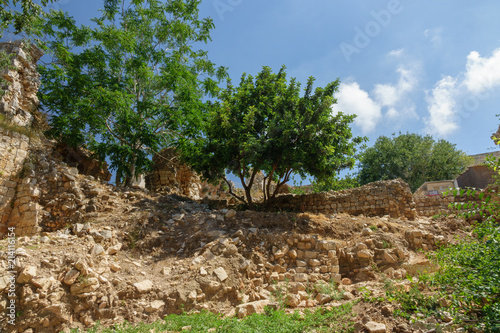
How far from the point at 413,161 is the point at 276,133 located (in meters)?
20.0

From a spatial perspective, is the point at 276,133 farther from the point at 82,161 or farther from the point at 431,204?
the point at 82,161

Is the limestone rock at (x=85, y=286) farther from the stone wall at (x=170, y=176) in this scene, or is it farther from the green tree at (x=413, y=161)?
the green tree at (x=413, y=161)

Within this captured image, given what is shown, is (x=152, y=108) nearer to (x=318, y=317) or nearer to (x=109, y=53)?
(x=109, y=53)

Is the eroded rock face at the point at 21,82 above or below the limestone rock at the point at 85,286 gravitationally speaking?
above

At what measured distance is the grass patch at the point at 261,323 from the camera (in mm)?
3941

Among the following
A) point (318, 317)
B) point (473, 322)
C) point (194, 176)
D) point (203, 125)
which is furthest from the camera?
point (194, 176)

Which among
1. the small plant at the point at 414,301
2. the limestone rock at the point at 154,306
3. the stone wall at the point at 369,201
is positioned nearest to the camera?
the small plant at the point at 414,301

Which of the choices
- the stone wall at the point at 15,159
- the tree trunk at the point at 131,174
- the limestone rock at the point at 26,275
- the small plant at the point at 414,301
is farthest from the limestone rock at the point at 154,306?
the tree trunk at the point at 131,174

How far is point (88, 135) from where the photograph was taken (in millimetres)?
11789

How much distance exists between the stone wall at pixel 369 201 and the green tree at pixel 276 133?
5.54 ft

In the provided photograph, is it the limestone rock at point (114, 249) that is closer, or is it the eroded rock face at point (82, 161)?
the limestone rock at point (114, 249)

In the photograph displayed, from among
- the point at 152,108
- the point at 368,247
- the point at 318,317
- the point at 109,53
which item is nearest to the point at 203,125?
the point at 152,108

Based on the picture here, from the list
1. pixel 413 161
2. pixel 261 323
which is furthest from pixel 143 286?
pixel 413 161

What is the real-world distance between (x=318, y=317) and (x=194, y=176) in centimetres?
1265
